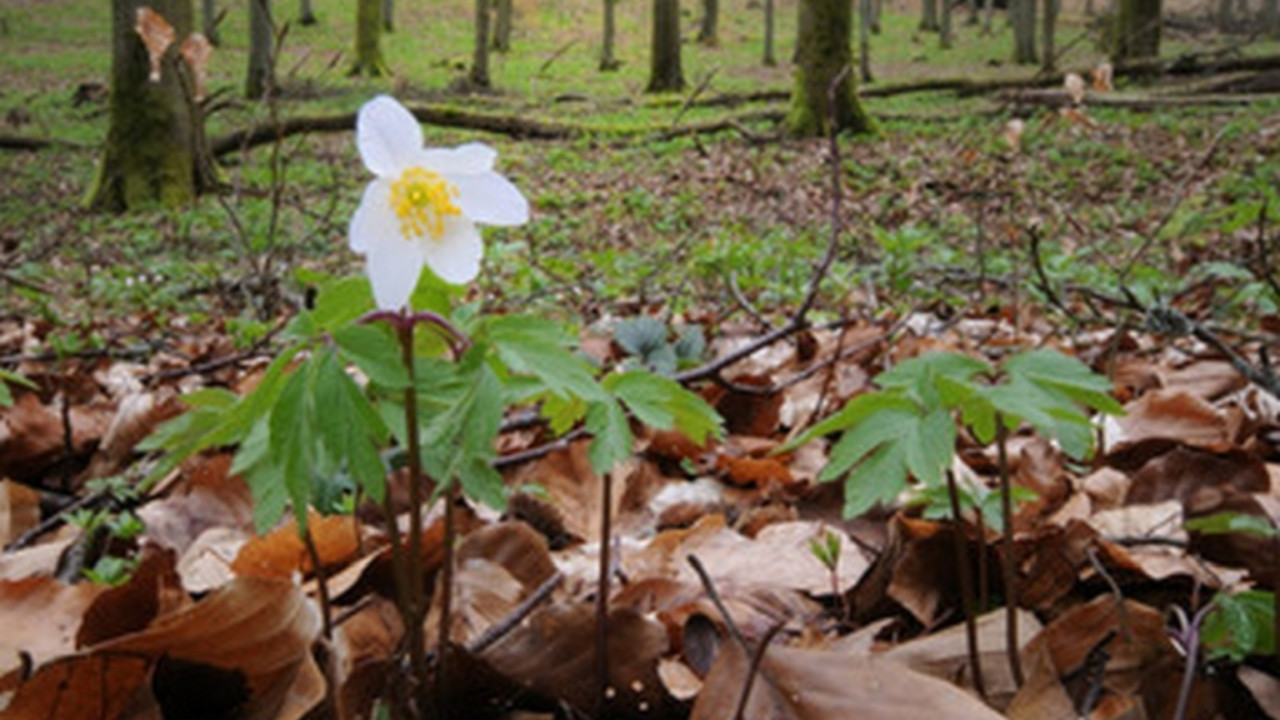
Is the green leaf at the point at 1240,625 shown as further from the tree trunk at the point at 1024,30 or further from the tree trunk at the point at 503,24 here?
the tree trunk at the point at 1024,30

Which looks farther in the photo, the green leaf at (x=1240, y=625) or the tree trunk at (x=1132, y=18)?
the tree trunk at (x=1132, y=18)

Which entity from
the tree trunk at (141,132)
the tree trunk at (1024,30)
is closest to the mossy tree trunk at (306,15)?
the tree trunk at (1024,30)

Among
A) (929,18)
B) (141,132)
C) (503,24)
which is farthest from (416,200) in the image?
(929,18)

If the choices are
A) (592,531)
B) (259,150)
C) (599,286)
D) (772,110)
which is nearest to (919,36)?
(772,110)

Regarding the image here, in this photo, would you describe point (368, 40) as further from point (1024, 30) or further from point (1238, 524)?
point (1238, 524)

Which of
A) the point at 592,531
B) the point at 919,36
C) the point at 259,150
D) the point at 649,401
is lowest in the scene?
the point at 592,531

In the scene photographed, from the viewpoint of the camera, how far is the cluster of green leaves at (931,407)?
797 millimetres

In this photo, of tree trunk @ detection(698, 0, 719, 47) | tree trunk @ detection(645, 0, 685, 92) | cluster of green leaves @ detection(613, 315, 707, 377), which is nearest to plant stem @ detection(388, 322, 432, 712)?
cluster of green leaves @ detection(613, 315, 707, 377)

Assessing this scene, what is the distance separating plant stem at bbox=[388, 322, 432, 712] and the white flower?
5 cm

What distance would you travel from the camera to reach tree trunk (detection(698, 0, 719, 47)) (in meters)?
30.6

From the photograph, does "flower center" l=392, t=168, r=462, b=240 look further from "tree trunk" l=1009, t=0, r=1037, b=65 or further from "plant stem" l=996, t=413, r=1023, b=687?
Result: "tree trunk" l=1009, t=0, r=1037, b=65

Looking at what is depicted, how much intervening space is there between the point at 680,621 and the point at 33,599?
0.69m

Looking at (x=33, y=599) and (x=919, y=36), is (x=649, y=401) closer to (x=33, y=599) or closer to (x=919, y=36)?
(x=33, y=599)

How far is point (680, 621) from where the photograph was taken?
3.81 feet
